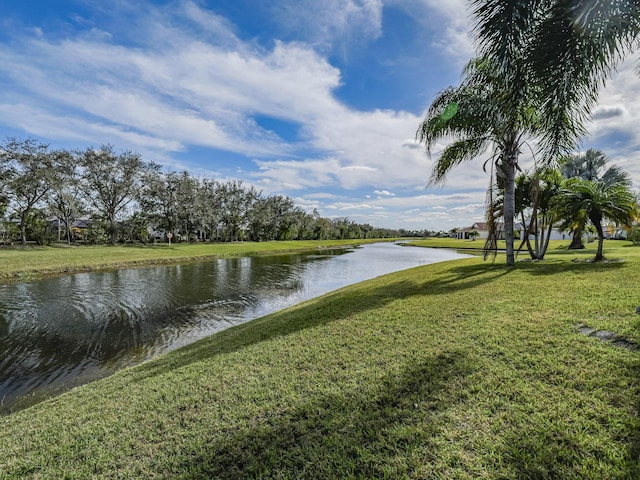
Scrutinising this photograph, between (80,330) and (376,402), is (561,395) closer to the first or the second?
(376,402)

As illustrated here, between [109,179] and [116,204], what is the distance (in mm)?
3522

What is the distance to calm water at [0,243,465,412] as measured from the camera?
6363mm

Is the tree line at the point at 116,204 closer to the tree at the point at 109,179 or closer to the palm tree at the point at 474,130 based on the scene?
the tree at the point at 109,179

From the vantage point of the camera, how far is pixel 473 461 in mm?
2219

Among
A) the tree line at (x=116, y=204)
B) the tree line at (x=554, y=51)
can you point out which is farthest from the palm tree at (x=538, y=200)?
the tree line at (x=116, y=204)

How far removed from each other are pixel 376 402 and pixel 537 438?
135 cm

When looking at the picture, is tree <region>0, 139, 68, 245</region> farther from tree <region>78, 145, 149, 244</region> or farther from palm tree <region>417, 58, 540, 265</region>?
palm tree <region>417, 58, 540, 265</region>

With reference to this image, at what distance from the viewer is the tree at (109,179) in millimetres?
36750

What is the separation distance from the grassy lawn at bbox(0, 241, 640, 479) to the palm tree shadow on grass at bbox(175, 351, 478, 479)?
14 millimetres

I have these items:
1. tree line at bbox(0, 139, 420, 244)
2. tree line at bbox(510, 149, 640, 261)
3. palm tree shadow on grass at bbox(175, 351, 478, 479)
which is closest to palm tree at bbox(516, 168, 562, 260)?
tree line at bbox(510, 149, 640, 261)

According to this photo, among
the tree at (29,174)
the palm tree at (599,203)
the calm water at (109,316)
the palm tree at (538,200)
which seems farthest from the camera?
the tree at (29,174)

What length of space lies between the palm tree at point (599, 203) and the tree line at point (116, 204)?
39.9m

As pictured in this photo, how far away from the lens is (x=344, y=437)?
2.65 metres

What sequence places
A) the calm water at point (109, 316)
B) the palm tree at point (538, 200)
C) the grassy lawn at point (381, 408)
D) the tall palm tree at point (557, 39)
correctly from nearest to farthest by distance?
1. the grassy lawn at point (381, 408)
2. the tall palm tree at point (557, 39)
3. the calm water at point (109, 316)
4. the palm tree at point (538, 200)
